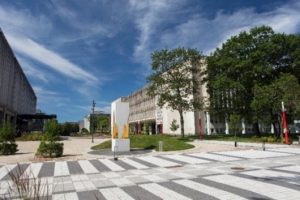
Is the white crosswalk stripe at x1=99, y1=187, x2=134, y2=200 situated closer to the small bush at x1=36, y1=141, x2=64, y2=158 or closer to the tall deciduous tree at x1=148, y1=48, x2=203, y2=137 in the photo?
the small bush at x1=36, y1=141, x2=64, y2=158

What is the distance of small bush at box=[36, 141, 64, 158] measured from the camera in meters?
22.7

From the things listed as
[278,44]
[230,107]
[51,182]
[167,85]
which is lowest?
[51,182]

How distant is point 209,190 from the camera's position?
9.51m

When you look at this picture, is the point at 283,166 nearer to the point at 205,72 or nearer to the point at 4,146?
the point at 4,146

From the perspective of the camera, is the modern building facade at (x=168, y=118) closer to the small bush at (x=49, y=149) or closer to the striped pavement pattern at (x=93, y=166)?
the small bush at (x=49, y=149)

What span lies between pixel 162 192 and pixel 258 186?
3253mm

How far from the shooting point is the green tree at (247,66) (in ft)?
140

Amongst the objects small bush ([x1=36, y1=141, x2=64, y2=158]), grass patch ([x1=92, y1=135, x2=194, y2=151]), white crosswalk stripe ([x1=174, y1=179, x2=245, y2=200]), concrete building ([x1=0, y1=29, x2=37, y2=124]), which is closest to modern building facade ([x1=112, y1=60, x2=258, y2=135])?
grass patch ([x1=92, y1=135, x2=194, y2=151])

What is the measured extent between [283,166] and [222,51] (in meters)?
36.0

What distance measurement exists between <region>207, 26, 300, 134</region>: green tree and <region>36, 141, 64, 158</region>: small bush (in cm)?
2845

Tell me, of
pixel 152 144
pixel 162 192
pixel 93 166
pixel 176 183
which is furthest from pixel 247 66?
pixel 162 192

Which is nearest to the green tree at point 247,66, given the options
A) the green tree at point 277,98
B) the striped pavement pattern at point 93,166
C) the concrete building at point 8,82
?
the green tree at point 277,98

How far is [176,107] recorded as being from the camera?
48812mm

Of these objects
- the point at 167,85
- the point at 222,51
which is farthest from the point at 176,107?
the point at 222,51
